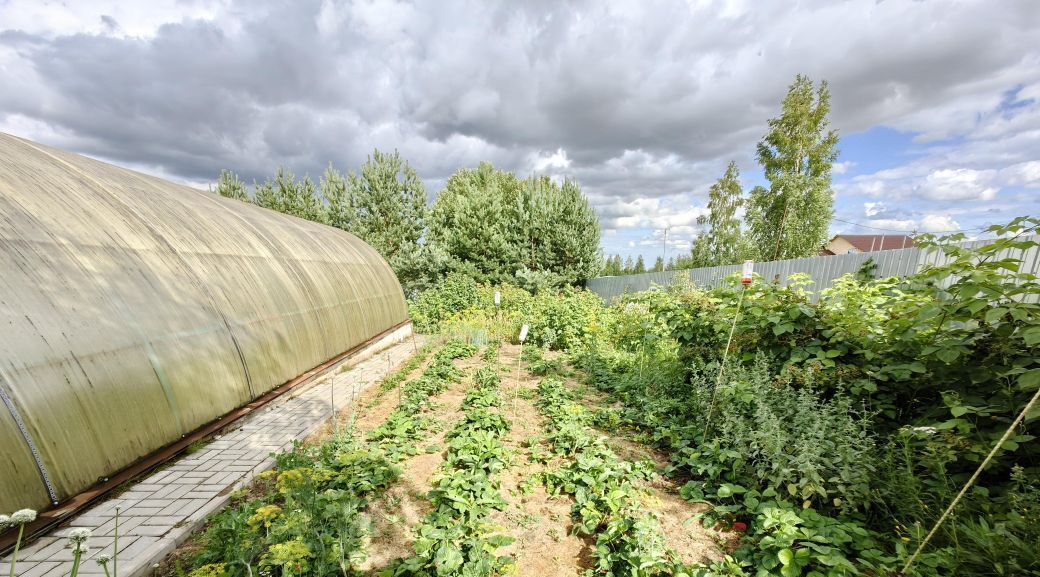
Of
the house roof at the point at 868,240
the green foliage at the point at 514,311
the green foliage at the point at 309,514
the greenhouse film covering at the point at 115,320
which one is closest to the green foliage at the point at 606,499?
the green foliage at the point at 309,514

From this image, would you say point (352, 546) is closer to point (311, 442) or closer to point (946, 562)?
point (311, 442)

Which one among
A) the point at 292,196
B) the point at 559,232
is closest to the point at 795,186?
the point at 559,232

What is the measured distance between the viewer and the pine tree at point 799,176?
16859 millimetres

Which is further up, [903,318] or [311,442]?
[903,318]

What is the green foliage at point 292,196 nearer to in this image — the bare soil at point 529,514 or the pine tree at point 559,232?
the pine tree at point 559,232

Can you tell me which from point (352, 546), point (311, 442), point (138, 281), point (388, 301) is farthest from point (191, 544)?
point (388, 301)

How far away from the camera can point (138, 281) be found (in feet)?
13.7

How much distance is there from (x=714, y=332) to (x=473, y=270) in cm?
1322

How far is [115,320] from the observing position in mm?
3725

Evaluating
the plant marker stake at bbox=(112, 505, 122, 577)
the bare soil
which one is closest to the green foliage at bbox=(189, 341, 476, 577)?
the bare soil

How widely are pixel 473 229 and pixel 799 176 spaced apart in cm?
1473

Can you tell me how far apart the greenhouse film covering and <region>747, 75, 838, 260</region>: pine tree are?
65.1 feet

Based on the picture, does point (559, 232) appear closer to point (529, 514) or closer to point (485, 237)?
point (485, 237)

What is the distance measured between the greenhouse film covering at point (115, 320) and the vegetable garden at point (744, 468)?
4.39 ft
